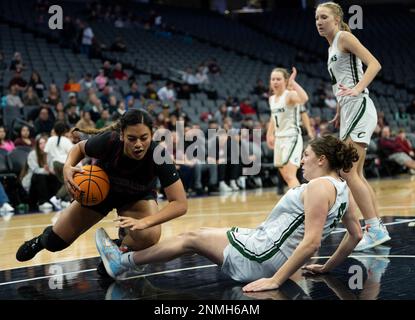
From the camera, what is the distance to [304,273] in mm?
3846

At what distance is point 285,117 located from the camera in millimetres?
7699

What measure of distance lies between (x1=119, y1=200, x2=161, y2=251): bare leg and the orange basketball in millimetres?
269

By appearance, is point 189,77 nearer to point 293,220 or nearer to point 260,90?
point 260,90

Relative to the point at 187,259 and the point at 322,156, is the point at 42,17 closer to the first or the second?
the point at 187,259

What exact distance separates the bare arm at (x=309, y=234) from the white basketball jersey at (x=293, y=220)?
152 millimetres

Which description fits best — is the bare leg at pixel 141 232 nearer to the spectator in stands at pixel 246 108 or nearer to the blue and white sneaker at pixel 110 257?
the blue and white sneaker at pixel 110 257

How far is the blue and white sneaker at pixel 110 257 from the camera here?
3795 mm

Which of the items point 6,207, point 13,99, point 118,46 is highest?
point 118,46

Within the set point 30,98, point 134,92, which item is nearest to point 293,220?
point 30,98

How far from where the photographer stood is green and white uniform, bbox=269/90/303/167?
24.8ft

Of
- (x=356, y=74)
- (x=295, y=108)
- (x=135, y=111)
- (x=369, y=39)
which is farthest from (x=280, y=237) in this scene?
(x=369, y=39)

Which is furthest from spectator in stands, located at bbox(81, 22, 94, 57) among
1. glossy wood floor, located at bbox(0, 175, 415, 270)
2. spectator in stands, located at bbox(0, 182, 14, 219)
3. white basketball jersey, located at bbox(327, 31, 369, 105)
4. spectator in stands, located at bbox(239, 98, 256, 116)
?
white basketball jersey, located at bbox(327, 31, 369, 105)

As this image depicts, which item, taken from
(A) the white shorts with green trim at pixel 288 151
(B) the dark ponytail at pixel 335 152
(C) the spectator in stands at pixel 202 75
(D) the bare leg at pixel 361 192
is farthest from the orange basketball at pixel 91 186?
(C) the spectator in stands at pixel 202 75

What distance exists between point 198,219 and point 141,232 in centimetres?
308
